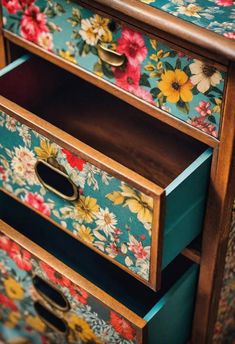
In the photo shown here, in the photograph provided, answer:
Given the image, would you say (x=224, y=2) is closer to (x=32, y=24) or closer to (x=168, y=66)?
(x=168, y=66)

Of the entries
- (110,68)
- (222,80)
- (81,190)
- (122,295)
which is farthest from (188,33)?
(122,295)

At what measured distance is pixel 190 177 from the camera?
3.10 ft

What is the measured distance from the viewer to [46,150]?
1004 millimetres

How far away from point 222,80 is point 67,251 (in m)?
0.52

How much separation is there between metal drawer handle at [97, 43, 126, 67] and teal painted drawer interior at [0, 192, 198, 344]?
0.34 meters

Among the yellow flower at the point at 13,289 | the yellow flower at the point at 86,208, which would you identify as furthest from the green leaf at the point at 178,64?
the yellow flower at the point at 13,289

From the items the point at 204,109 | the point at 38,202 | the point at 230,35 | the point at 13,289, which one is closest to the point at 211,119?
the point at 204,109

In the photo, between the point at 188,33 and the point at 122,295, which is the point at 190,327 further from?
the point at 188,33

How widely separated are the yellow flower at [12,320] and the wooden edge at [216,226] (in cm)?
36

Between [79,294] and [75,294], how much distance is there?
0.01 meters

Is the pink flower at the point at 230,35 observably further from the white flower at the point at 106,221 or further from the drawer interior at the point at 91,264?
the drawer interior at the point at 91,264

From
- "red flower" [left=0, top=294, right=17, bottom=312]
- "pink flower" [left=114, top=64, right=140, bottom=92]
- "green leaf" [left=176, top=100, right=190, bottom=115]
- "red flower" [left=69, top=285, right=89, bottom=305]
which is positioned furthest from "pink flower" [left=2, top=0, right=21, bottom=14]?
"red flower" [left=0, top=294, right=17, bottom=312]

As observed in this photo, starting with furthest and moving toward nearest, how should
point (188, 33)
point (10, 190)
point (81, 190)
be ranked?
point (10, 190)
point (81, 190)
point (188, 33)

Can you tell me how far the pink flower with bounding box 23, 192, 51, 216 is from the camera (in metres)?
1.11
